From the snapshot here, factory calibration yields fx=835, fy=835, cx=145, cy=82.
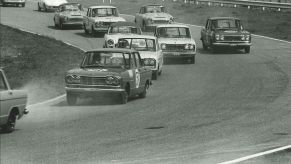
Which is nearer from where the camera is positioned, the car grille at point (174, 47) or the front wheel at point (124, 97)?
the front wheel at point (124, 97)

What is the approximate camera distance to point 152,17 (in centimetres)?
4297

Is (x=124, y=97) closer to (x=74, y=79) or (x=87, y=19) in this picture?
(x=74, y=79)

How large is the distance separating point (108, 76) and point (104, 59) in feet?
3.68


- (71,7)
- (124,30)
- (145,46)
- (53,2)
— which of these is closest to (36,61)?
(145,46)

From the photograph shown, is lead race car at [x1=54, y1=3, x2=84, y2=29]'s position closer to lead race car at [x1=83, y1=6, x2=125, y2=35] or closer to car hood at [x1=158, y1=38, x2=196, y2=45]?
lead race car at [x1=83, y1=6, x2=125, y2=35]

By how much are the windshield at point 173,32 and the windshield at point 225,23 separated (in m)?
3.39

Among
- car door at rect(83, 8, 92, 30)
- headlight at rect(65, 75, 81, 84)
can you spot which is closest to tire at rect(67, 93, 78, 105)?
headlight at rect(65, 75, 81, 84)

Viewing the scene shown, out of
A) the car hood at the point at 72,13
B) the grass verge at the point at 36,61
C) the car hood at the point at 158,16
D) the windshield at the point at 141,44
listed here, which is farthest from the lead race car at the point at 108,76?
the car hood at the point at 72,13

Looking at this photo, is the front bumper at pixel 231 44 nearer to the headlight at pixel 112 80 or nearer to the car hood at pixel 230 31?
the car hood at pixel 230 31

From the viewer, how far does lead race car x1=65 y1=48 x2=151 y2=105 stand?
19.1 m

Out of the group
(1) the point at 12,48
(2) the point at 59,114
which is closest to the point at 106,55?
(2) the point at 59,114

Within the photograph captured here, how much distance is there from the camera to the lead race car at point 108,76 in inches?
753

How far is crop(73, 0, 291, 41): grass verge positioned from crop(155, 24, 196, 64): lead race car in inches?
426

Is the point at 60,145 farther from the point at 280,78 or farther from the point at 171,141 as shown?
the point at 280,78
